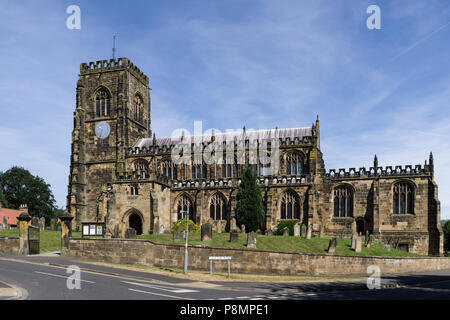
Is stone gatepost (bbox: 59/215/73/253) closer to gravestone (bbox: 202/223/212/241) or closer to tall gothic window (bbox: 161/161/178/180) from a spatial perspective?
gravestone (bbox: 202/223/212/241)

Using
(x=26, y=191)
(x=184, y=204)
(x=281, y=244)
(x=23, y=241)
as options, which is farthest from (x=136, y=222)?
(x=26, y=191)

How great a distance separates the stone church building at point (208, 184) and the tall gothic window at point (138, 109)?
26cm

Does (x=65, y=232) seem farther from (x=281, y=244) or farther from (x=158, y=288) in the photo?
(x=281, y=244)

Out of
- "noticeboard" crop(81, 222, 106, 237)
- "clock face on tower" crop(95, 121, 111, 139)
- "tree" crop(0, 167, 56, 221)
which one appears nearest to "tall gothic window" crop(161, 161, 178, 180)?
"clock face on tower" crop(95, 121, 111, 139)

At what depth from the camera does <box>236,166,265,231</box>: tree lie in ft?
159

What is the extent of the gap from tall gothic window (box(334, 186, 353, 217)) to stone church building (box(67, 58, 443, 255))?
4.2 inches

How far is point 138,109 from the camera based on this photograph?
211 ft

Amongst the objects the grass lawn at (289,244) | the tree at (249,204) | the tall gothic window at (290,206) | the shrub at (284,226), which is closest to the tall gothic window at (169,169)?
the tree at (249,204)

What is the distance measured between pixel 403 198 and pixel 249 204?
1611 cm

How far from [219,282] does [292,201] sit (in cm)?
2830

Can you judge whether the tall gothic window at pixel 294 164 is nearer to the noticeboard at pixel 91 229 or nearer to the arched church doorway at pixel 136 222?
the arched church doorway at pixel 136 222

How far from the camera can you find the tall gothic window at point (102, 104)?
61.2 meters
